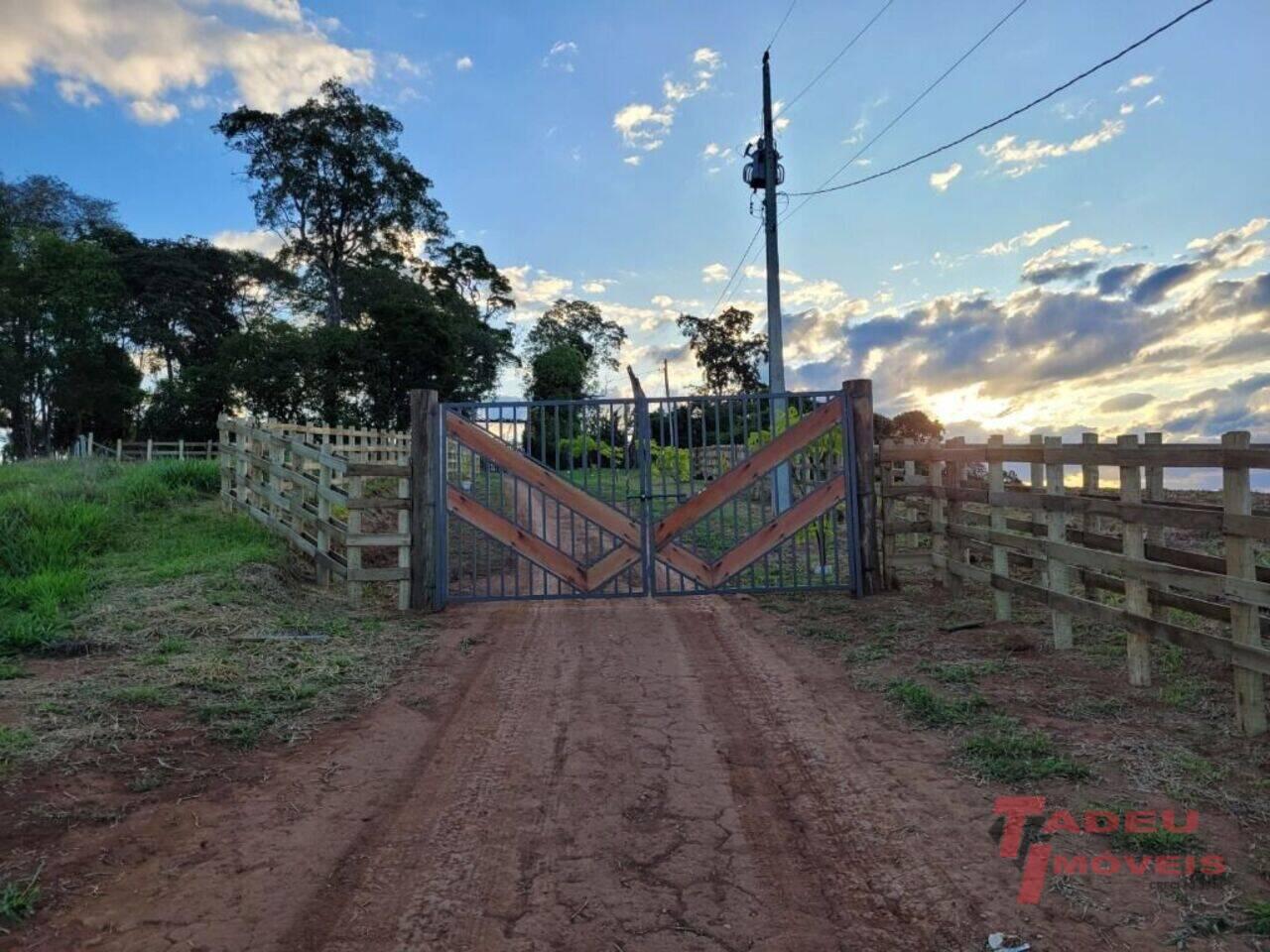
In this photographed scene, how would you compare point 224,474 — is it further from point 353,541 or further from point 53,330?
point 53,330

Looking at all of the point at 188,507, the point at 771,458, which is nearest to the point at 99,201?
the point at 188,507

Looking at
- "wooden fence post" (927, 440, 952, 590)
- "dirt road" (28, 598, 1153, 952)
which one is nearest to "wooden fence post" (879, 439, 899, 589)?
"wooden fence post" (927, 440, 952, 590)

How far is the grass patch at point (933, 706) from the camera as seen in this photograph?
4.53 m

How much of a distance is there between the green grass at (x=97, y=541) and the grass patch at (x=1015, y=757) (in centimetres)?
662

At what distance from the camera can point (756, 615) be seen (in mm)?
7828

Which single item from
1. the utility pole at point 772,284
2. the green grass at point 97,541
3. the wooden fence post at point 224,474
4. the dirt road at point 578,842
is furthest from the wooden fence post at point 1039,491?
the wooden fence post at point 224,474

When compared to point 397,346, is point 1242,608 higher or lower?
lower

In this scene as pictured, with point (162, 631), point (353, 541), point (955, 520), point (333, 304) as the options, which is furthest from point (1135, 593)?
point (333, 304)

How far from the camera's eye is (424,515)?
8.24 metres

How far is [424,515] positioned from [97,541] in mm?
4539

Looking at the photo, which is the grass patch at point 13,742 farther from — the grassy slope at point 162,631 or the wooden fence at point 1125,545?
the wooden fence at point 1125,545

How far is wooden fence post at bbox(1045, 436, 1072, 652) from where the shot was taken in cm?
595

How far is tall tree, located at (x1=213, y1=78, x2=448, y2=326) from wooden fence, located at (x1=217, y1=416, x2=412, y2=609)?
28516 mm

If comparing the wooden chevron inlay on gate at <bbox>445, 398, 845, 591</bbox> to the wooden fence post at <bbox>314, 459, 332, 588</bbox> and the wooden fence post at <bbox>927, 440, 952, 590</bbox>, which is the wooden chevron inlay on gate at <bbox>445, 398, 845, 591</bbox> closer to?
the wooden fence post at <bbox>927, 440, 952, 590</bbox>
